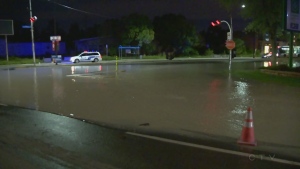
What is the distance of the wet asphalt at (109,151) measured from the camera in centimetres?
627

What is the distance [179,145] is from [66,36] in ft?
279

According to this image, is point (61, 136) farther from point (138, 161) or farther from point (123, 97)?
point (123, 97)

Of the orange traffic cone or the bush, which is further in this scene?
the bush

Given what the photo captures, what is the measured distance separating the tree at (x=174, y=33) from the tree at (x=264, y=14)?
137 ft

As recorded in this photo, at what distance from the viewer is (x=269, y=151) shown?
7.17 m

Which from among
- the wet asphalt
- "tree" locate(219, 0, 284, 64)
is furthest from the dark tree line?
the wet asphalt

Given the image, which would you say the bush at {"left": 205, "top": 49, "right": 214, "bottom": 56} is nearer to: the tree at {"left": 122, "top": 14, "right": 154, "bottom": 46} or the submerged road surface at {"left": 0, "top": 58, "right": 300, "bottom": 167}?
the tree at {"left": 122, "top": 14, "right": 154, "bottom": 46}

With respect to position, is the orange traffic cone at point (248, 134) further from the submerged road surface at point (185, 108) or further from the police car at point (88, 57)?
the police car at point (88, 57)

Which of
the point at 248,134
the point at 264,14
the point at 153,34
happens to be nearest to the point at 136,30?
the point at 153,34

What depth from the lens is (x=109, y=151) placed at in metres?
7.06

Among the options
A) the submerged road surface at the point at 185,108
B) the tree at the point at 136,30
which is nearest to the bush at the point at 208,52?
the tree at the point at 136,30

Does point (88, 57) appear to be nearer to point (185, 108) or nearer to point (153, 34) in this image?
point (153, 34)

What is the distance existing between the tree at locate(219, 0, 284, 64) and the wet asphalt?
23128 millimetres

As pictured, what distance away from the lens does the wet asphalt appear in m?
6.27
